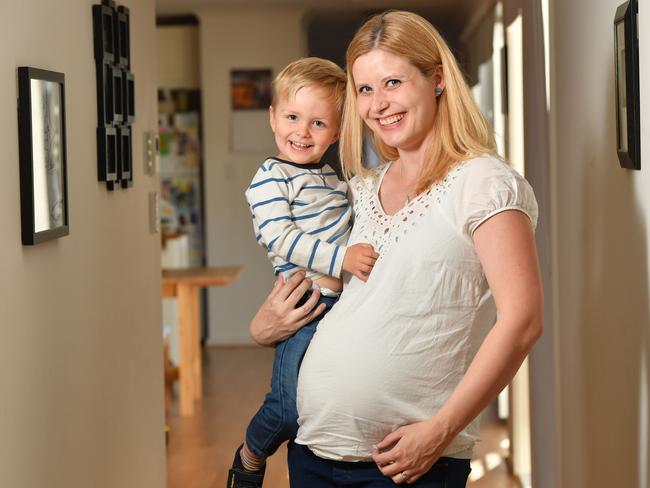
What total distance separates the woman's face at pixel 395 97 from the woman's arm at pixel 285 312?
43 cm

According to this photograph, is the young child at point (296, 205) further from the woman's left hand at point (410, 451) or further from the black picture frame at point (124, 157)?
the black picture frame at point (124, 157)

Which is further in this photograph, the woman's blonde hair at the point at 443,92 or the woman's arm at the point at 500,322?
the woman's blonde hair at the point at 443,92

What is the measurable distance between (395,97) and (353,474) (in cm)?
62

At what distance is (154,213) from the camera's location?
11.1ft

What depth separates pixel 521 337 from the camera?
146 cm

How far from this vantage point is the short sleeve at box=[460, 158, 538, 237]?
1461mm

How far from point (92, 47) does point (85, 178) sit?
0.39m

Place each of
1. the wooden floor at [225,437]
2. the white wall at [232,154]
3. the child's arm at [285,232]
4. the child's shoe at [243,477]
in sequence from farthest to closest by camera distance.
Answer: the white wall at [232,154] → the wooden floor at [225,437] → the child's shoe at [243,477] → the child's arm at [285,232]

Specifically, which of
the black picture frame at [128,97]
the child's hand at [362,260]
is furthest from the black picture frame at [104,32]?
the child's hand at [362,260]

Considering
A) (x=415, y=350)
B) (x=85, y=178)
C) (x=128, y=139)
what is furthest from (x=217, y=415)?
(x=415, y=350)

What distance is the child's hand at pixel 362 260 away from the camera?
1.64m

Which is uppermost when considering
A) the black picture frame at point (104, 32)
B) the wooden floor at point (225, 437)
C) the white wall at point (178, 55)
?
the white wall at point (178, 55)

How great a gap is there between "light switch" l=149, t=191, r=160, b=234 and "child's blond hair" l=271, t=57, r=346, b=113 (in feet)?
4.65

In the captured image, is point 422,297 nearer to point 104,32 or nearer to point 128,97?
point 104,32
